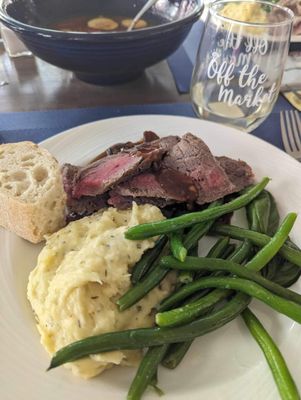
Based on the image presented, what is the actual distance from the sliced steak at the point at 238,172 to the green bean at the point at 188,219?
3.7 inches

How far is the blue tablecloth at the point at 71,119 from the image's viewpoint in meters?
2.38

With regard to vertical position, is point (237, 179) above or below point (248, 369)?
above

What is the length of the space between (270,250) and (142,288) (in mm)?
510

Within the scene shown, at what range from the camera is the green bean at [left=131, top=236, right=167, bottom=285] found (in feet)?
5.07

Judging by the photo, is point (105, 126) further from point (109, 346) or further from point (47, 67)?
point (109, 346)

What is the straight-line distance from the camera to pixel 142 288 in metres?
1.49

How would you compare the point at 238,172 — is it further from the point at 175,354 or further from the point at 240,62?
the point at 175,354

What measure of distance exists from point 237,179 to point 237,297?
0.68 metres

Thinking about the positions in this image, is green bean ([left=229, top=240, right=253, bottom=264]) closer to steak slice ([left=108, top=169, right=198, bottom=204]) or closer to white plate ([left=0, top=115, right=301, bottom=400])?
white plate ([left=0, top=115, right=301, bottom=400])

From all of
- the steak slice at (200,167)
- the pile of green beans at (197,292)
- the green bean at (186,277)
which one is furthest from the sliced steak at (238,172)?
the green bean at (186,277)

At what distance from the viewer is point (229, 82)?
2.29 meters

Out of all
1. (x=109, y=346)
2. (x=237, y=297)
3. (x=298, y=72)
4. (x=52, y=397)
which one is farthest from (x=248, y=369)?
(x=298, y=72)

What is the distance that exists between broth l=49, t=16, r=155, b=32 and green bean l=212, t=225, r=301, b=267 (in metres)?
1.69

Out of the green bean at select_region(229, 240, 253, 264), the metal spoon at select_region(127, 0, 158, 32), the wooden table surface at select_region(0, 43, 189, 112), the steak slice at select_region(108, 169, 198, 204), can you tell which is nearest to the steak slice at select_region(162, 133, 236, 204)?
the steak slice at select_region(108, 169, 198, 204)
